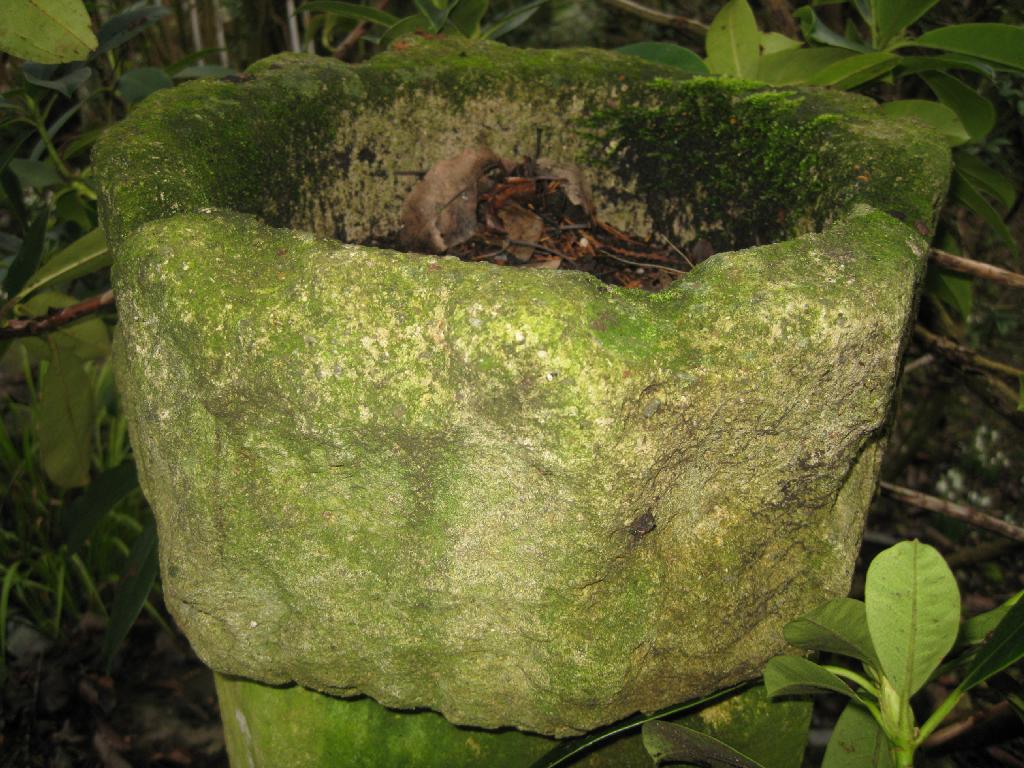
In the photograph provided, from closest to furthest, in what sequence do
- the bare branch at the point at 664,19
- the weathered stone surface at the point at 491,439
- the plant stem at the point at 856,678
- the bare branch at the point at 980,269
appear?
1. the weathered stone surface at the point at 491,439
2. the plant stem at the point at 856,678
3. the bare branch at the point at 980,269
4. the bare branch at the point at 664,19

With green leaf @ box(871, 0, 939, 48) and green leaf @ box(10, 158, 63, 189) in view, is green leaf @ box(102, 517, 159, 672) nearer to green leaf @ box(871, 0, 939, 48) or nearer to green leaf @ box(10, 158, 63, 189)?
green leaf @ box(10, 158, 63, 189)

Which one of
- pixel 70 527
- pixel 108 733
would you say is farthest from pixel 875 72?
pixel 108 733

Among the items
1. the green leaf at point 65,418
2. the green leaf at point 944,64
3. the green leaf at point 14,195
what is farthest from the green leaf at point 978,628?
the green leaf at point 14,195

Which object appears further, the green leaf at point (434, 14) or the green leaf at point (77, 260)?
the green leaf at point (434, 14)

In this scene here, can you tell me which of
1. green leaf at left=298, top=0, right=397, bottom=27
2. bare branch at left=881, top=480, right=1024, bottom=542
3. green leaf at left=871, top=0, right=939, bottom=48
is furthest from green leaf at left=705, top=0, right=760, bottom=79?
bare branch at left=881, top=480, right=1024, bottom=542

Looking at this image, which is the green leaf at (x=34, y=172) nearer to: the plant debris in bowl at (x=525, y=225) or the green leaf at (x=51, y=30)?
the green leaf at (x=51, y=30)

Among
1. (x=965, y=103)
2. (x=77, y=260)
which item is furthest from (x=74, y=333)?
(x=965, y=103)
